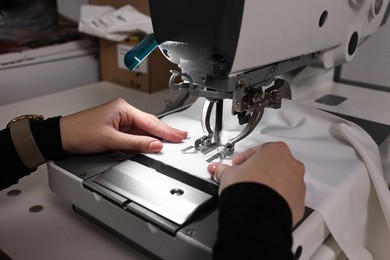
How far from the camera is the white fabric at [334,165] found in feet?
2.32

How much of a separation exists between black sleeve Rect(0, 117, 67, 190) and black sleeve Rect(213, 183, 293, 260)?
41 cm

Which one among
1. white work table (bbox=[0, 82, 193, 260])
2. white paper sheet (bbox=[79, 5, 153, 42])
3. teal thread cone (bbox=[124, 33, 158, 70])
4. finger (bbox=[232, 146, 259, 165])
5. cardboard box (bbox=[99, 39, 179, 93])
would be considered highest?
teal thread cone (bbox=[124, 33, 158, 70])

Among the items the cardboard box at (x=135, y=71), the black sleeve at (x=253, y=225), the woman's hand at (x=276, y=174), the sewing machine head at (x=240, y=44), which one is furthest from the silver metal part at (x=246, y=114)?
the cardboard box at (x=135, y=71)

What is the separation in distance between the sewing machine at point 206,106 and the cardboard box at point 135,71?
77cm

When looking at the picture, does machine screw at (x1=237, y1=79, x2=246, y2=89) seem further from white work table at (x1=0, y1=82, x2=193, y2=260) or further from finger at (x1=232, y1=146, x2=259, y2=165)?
white work table at (x1=0, y1=82, x2=193, y2=260)

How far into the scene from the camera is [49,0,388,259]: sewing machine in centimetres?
63

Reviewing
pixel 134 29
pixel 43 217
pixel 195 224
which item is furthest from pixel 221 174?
pixel 134 29

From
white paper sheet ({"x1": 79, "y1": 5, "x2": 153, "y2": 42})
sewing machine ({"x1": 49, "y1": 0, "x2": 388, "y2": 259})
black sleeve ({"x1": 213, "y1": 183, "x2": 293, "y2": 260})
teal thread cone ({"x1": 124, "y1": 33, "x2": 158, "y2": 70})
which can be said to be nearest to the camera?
black sleeve ({"x1": 213, "y1": 183, "x2": 293, "y2": 260})

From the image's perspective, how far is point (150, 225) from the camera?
63cm

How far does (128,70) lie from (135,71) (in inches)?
1.2

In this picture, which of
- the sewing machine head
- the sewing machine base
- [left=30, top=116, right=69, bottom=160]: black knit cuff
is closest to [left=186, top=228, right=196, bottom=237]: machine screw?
the sewing machine base

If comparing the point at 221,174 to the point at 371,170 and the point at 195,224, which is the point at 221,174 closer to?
the point at 195,224

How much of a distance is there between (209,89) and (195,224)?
254 mm

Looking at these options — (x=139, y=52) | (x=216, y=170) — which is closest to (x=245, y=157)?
(x=216, y=170)
